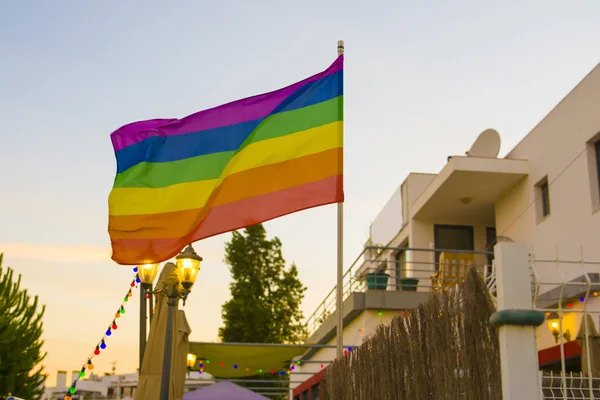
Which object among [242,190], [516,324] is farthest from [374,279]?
[516,324]

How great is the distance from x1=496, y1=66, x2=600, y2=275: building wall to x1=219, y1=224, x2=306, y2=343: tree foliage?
24888 mm

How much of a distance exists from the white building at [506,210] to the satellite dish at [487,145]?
3cm

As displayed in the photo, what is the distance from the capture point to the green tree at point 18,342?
1802 centimetres

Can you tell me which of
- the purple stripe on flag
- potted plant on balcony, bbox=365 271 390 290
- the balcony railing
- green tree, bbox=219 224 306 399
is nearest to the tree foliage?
green tree, bbox=219 224 306 399

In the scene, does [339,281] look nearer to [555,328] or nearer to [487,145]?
[555,328]

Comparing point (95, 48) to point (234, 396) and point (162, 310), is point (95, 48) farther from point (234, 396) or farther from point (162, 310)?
point (234, 396)

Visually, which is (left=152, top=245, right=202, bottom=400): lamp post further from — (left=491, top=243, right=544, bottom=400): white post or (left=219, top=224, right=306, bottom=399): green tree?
(left=219, top=224, right=306, bottom=399): green tree

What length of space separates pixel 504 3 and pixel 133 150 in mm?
10299

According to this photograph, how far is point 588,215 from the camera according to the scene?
14750mm

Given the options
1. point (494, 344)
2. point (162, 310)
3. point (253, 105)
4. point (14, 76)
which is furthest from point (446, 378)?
point (14, 76)

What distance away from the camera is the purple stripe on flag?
916 centimetres

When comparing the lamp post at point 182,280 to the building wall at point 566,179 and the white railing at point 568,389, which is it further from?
the building wall at point 566,179

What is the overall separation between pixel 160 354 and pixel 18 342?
7.41 metres

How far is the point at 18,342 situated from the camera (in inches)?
719
